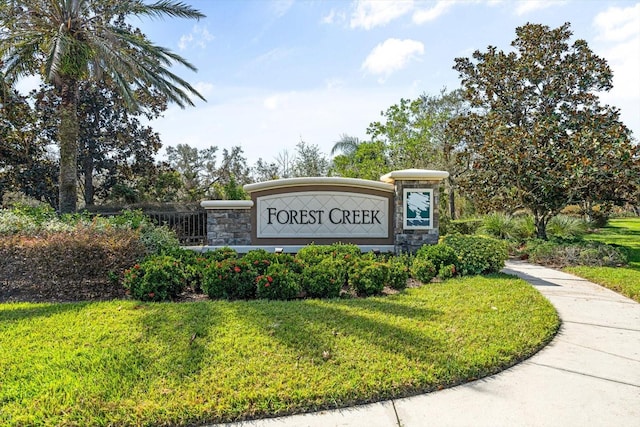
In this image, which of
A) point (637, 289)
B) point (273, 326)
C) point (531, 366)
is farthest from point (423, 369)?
point (637, 289)

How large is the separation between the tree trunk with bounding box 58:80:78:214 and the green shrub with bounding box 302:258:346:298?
7.98 metres

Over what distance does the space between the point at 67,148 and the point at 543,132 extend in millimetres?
13100

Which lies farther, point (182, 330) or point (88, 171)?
point (88, 171)

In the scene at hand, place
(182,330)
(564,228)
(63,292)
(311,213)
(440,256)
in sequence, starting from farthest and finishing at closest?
(564,228) → (311,213) → (440,256) → (63,292) → (182,330)

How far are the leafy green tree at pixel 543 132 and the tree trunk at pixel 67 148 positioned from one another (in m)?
11.6

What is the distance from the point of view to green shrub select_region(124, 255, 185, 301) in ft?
16.8

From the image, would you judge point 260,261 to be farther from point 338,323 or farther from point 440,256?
point 440,256

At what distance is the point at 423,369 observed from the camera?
3.12m

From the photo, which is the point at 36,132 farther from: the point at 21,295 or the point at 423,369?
the point at 423,369

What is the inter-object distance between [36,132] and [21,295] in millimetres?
12507

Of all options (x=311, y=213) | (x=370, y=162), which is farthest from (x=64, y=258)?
(x=370, y=162)

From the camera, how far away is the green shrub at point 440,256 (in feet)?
22.4

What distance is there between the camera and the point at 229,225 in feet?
28.4

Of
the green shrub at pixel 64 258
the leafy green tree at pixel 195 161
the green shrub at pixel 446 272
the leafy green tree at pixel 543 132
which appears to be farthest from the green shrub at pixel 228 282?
the leafy green tree at pixel 195 161
